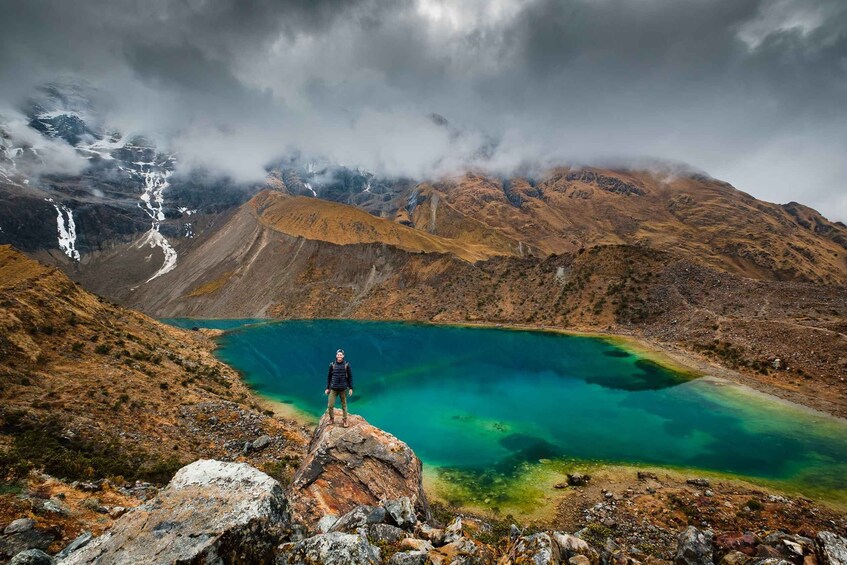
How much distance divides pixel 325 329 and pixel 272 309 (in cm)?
3015

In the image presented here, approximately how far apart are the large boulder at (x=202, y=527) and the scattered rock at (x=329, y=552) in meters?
0.31

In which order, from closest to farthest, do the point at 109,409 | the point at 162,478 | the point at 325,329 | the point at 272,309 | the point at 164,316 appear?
the point at 162,478, the point at 109,409, the point at 325,329, the point at 272,309, the point at 164,316

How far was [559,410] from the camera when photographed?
34219 millimetres

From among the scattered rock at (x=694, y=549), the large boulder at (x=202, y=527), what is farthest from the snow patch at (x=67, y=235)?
the scattered rock at (x=694, y=549)

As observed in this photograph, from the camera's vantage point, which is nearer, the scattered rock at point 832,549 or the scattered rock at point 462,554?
the scattered rock at point 462,554

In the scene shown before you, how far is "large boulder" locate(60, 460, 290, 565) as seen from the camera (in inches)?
210

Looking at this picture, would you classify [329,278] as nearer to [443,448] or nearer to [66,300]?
[66,300]

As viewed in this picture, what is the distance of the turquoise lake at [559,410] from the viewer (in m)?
25.0

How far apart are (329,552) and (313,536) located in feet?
1.76

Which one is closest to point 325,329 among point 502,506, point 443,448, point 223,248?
point 443,448

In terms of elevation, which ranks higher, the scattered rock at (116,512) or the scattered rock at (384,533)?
the scattered rock at (384,533)

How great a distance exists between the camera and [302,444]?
22.5m

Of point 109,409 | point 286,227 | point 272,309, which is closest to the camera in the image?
point 109,409

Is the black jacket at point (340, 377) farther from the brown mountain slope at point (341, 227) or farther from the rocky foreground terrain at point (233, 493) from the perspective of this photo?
the brown mountain slope at point (341, 227)
